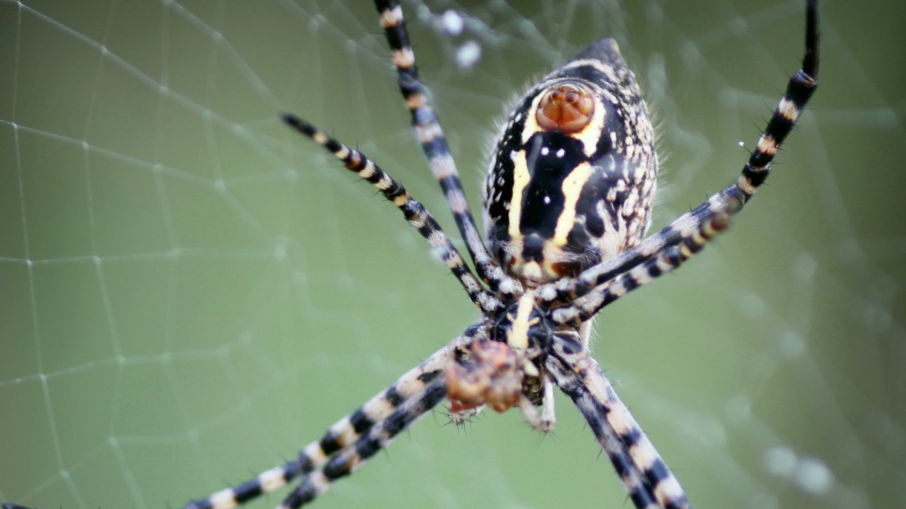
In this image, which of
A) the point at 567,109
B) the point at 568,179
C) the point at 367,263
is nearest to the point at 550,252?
the point at 568,179

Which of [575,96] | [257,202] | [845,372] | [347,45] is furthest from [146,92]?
[845,372]

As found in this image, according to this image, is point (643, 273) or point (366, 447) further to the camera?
point (366, 447)

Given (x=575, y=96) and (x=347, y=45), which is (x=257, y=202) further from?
(x=575, y=96)

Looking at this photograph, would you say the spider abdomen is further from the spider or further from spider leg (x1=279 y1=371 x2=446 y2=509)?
spider leg (x1=279 y1=371 x2=446 y2=509)

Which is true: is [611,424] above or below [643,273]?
below

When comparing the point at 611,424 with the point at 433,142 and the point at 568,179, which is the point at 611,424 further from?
the point at 433,142

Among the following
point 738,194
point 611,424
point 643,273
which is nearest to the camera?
point 643,273

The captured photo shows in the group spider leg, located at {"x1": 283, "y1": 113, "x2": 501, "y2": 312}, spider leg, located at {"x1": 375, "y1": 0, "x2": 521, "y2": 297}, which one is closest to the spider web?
spider leg, located at {"x1": 375, "y1": 0, "x2": 521, "y2": 297}
